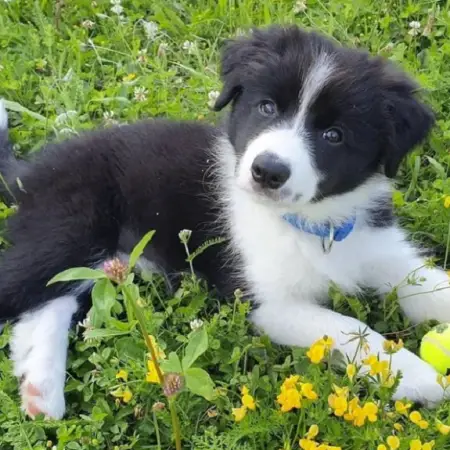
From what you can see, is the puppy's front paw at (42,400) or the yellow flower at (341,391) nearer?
the yellow flower at (341,391)

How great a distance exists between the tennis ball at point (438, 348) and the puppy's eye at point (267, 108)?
1064 millimetres

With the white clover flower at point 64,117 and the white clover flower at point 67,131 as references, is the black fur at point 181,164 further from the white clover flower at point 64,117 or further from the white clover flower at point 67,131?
the white clover flower at point 64,117

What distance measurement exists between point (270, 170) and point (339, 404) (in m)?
0.83

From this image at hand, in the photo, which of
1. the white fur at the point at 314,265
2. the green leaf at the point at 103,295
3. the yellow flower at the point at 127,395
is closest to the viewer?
the green leaf at the point at 103,295

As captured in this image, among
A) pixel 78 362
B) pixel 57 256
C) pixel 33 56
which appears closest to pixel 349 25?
pixel 33 56

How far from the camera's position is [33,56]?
5.04 meters

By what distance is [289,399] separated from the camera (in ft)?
9.21

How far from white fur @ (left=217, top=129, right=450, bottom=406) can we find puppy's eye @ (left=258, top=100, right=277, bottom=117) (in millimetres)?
352

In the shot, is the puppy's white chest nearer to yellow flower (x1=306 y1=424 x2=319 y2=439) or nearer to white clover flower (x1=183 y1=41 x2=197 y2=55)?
yellow flower (x1=306 y1=424 x2=319 y2=439)

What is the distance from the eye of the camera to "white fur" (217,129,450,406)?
11.3 ft

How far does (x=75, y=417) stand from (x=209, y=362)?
556 millimetres

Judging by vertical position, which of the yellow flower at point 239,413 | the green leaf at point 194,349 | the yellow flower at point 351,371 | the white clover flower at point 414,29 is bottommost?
the yellow flower at point 239,413

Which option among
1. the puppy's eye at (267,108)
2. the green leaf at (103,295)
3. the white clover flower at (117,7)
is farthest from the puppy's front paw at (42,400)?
the white clover flower at (117,7)

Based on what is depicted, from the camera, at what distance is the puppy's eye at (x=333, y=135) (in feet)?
10.2
